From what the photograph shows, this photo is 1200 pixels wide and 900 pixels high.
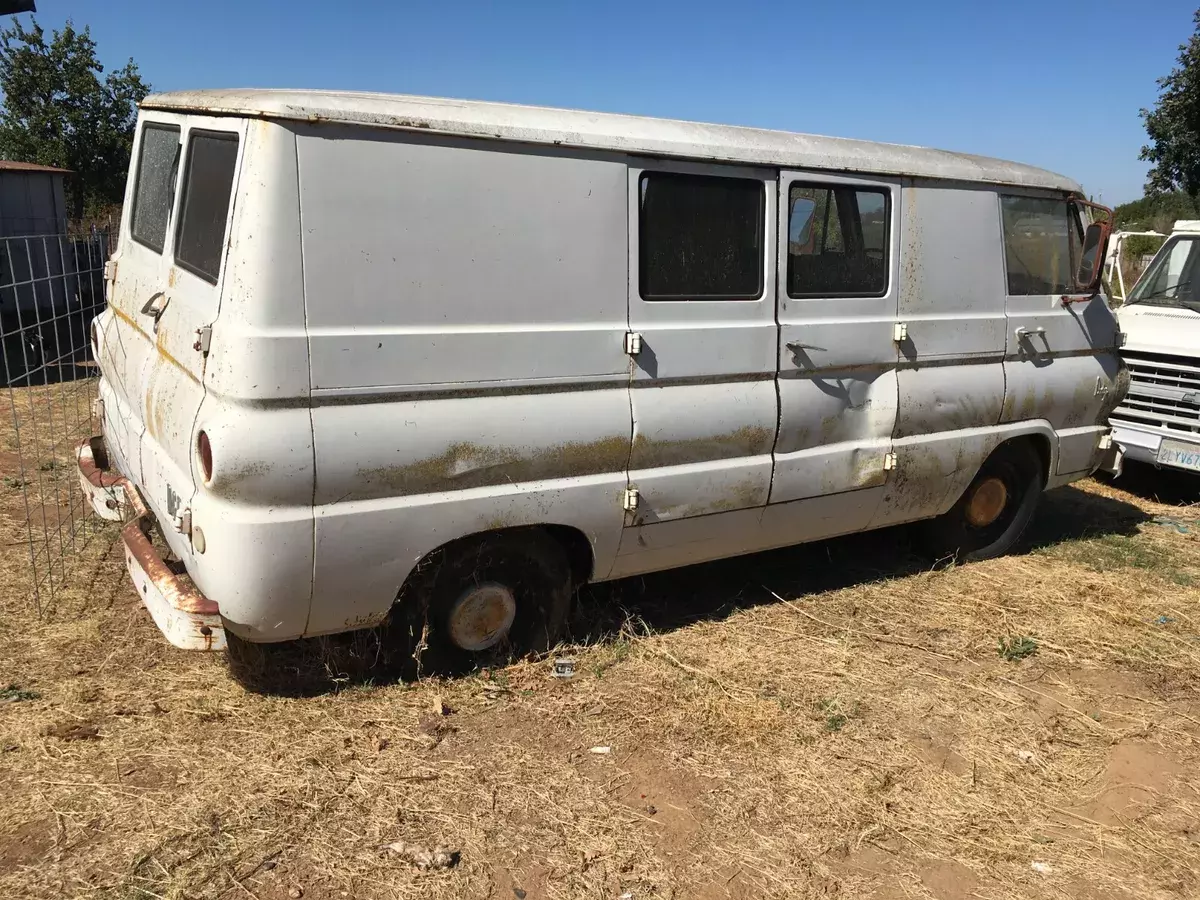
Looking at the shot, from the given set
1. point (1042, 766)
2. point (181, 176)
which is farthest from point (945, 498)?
point (181, 176)

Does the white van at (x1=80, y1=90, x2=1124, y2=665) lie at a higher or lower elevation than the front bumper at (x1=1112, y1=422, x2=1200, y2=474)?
higher

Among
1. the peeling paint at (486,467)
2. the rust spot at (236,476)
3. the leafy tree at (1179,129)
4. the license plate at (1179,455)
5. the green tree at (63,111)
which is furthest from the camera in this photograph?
the green tree at (63,111)

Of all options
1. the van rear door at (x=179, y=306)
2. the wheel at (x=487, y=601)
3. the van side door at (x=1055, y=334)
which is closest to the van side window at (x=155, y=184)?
the van rear door at (x=179, y=306)

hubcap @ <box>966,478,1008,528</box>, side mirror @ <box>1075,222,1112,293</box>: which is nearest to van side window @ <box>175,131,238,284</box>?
hubcap @ <box>966,478,1008,528</box>

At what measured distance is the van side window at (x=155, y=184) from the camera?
13.5 ft

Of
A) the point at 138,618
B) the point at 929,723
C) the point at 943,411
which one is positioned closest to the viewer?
the point at 929,723

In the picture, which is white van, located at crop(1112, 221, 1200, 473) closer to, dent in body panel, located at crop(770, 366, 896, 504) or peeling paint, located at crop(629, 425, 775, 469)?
dent in body panel, located at crop(770, 366, 896, 504)

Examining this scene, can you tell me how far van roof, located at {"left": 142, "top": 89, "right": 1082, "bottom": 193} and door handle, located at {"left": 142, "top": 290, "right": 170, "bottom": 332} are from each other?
0.76 metres

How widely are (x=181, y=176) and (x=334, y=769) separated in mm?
2449

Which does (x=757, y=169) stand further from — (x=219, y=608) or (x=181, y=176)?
(x=219, y=608)

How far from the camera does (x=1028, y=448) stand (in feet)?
19.1

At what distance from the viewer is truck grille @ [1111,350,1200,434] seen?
24.3 feet

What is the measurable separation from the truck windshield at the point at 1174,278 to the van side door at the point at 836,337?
15.1 ft

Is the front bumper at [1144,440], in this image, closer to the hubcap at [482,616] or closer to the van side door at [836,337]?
the van side door at [836,337]
